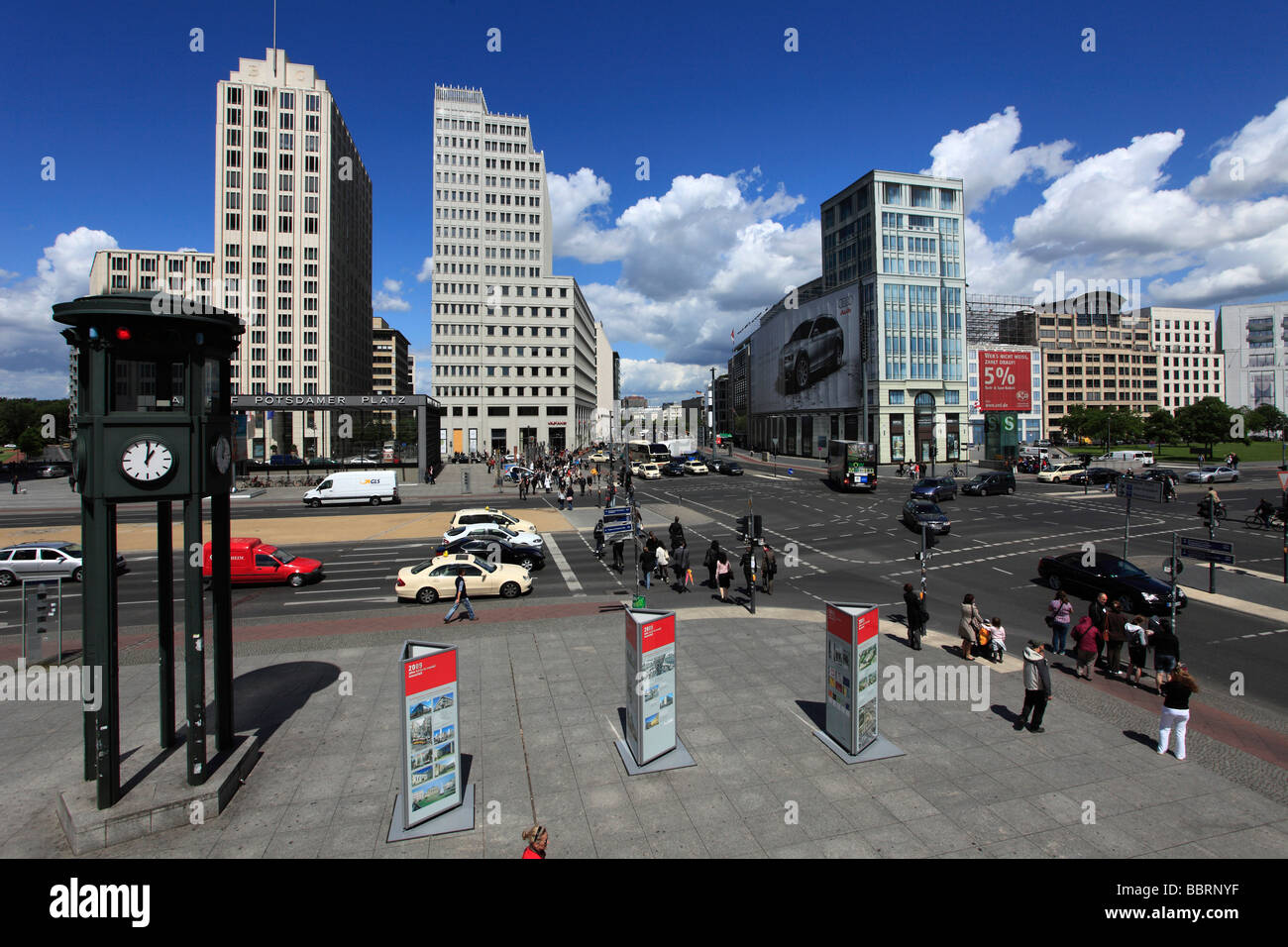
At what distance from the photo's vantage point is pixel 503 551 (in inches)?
959

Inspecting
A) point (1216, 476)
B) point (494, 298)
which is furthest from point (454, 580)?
point (494, 298)

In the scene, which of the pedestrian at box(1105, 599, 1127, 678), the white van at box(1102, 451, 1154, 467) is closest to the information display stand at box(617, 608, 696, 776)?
the pedestrian at box(1105, 599, 1127, 678)

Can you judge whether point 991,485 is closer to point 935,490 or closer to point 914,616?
point 935,490

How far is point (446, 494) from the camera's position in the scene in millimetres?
52188

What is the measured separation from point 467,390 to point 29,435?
61677 millimetres

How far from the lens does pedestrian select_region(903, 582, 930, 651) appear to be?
14.3 meters

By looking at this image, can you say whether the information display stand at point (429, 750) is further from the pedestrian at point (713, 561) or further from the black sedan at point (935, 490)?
the black sedan at point (935, 490)

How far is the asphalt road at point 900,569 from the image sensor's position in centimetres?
1608

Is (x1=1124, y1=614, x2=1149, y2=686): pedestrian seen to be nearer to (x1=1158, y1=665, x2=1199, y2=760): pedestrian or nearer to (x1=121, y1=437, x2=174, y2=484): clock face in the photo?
(x1=1158, y1=665, x2=1199, y2=760): pedestrian

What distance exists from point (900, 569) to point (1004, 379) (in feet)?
218

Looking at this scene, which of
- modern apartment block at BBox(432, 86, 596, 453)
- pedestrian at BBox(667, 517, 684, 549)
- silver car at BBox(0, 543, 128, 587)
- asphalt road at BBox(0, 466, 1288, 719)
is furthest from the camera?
modern apartment block at BBox(432, 86, 596, 453)

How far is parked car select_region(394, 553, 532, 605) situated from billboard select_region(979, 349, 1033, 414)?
74.9m
